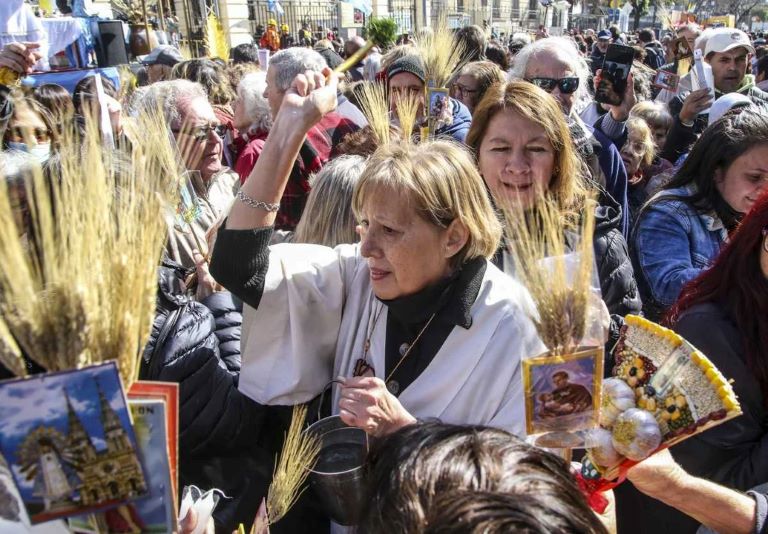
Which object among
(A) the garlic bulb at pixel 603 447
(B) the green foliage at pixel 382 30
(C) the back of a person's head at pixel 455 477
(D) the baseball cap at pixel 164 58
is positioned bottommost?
(A) the garlic bulb at pixel 603 447

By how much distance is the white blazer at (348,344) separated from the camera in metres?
1.45

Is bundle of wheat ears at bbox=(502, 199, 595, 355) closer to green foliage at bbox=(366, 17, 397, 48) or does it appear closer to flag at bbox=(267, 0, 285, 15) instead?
green foliage at bbox=(366, 17, 397, 48)

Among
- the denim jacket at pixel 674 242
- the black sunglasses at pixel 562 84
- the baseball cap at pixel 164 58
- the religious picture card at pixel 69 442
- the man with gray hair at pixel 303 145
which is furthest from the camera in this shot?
the baseball cap at pixel 164 58

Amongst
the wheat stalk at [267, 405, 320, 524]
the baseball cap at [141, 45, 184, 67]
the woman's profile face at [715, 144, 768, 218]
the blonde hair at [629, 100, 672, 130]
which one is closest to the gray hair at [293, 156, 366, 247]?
the wheat stalk at [267, 405, 320, 524]

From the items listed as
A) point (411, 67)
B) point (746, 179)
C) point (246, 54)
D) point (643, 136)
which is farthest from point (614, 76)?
point (246, 54)

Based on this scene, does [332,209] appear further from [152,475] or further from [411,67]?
[411,67]

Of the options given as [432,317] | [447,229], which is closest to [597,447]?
[432,317]

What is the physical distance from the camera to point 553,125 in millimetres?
2189

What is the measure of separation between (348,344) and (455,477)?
2.68 ft

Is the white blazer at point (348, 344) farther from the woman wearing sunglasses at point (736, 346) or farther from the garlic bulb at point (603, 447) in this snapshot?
the woman wearing sunglasses at point (736, 346)

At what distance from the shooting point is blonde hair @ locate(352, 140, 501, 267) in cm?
149

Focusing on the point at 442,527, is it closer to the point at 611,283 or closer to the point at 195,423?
the point at 195,423

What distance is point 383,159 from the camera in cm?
155

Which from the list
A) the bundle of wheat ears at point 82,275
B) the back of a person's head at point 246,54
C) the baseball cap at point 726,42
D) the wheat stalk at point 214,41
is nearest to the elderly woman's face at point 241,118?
the bundle of wheat ears at point 82,275
